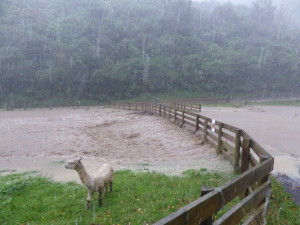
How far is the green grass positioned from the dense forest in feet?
157

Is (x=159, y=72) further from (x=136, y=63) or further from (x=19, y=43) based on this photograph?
(x=19, y=43)

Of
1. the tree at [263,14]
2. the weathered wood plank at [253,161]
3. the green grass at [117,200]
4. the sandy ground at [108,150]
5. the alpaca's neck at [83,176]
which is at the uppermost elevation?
the tree at [263,14]

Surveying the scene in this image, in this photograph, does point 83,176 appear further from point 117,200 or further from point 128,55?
point 128,55

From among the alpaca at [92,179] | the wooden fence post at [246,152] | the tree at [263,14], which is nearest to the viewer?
the alpaca at [92,179]

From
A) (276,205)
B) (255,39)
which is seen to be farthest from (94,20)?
(276,205)

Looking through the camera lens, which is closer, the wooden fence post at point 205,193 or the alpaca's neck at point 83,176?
the wooden fence post at point 205,193

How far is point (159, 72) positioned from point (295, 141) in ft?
169

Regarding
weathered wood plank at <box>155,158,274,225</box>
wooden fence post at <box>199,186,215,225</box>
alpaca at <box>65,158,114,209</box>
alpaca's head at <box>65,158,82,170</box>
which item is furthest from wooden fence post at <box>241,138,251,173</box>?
wooden fence post at <box>199,186,215,225</box>

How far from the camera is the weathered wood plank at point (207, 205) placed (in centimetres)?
210

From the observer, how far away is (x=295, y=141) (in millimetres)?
12031

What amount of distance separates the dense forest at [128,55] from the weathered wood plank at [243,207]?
170 ft

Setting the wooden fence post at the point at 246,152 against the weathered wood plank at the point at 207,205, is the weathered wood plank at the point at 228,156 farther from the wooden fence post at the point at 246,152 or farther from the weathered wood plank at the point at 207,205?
the weathered wood plank at the point at 207,205

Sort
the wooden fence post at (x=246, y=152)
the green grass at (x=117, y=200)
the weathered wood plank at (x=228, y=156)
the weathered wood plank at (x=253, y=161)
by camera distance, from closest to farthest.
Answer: the green grass at (x=117, y=200) → the weathered wood plank at (x=253, y=161) → the wooden fence post at (x=246, y=152) → the weathered wood plank at (x=228, y=156)

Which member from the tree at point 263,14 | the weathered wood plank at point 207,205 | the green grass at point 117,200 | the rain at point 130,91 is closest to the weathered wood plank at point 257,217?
the green grass at point 117,200
